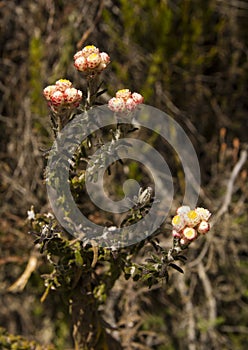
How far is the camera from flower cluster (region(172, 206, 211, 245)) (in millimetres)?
864

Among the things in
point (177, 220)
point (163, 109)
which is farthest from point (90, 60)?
point (163, 109)

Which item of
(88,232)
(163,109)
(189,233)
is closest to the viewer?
(189,233)

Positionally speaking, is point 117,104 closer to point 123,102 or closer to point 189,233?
point 123,102

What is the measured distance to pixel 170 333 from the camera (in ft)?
7.43

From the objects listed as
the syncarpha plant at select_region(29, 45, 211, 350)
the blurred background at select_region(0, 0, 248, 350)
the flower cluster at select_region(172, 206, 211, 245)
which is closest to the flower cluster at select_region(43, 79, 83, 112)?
the syncarpha plant at select_region(29, 45, 211, 350)

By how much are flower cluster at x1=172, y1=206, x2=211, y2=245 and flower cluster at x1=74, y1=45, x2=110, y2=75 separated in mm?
316

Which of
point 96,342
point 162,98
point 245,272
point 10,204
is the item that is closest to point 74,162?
point 96,342

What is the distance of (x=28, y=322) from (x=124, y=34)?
56.1 inches

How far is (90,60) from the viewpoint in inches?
36.6

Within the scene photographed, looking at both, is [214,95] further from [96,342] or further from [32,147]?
[96,342]

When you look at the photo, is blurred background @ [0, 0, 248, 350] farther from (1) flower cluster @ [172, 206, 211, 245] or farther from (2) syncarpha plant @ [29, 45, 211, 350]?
(1) flower cluster @ [172, 206, 211, 245]

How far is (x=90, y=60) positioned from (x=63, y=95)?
0.28 ft

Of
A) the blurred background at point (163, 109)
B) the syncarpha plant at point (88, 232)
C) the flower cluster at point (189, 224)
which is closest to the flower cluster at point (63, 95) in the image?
the syncarpha plant at point (88, 232)

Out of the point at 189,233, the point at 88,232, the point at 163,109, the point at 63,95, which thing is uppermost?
the point at 63,95
